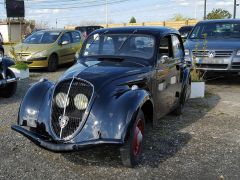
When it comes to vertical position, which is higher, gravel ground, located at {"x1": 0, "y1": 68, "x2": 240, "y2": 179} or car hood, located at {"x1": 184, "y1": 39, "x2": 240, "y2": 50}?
car hood, located at {"x1": 184, "y1": 39, "x2": 240, "y2": 50}

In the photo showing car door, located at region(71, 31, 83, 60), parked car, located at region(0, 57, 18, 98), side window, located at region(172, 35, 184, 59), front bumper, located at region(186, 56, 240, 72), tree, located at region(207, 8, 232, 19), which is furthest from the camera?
tree, located at region(207, 8, 232, 19)

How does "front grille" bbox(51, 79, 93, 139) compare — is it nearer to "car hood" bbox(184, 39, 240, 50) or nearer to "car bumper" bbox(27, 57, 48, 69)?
"car hood" bbox(184, 39, 240, 50)

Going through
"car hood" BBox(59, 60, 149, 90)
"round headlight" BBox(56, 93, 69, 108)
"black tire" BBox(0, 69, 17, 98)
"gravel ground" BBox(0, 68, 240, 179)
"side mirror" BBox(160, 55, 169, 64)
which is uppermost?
"side mirror" BBox(160, 55, 169, 64)

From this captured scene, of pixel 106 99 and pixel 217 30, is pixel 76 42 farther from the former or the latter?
pixel 106 99

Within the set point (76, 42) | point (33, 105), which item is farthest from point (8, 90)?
point (76, 42)

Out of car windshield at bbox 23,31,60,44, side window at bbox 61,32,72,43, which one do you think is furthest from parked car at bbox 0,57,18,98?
side window at bbox 61,32,72,43

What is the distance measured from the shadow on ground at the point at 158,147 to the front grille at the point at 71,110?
21.7 inches

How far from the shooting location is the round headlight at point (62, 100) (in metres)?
4.69

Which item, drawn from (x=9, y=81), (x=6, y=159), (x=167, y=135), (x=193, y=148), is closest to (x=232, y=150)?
(x=193, y=148)

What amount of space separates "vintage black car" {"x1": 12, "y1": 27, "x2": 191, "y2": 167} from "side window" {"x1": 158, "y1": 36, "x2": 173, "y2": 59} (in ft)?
0.11

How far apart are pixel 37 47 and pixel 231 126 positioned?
8882mm

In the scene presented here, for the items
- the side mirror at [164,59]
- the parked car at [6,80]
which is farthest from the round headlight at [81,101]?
the parked car at [6,80]

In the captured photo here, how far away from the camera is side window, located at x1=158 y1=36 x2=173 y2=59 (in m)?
6.12

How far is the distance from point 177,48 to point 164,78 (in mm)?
1147
